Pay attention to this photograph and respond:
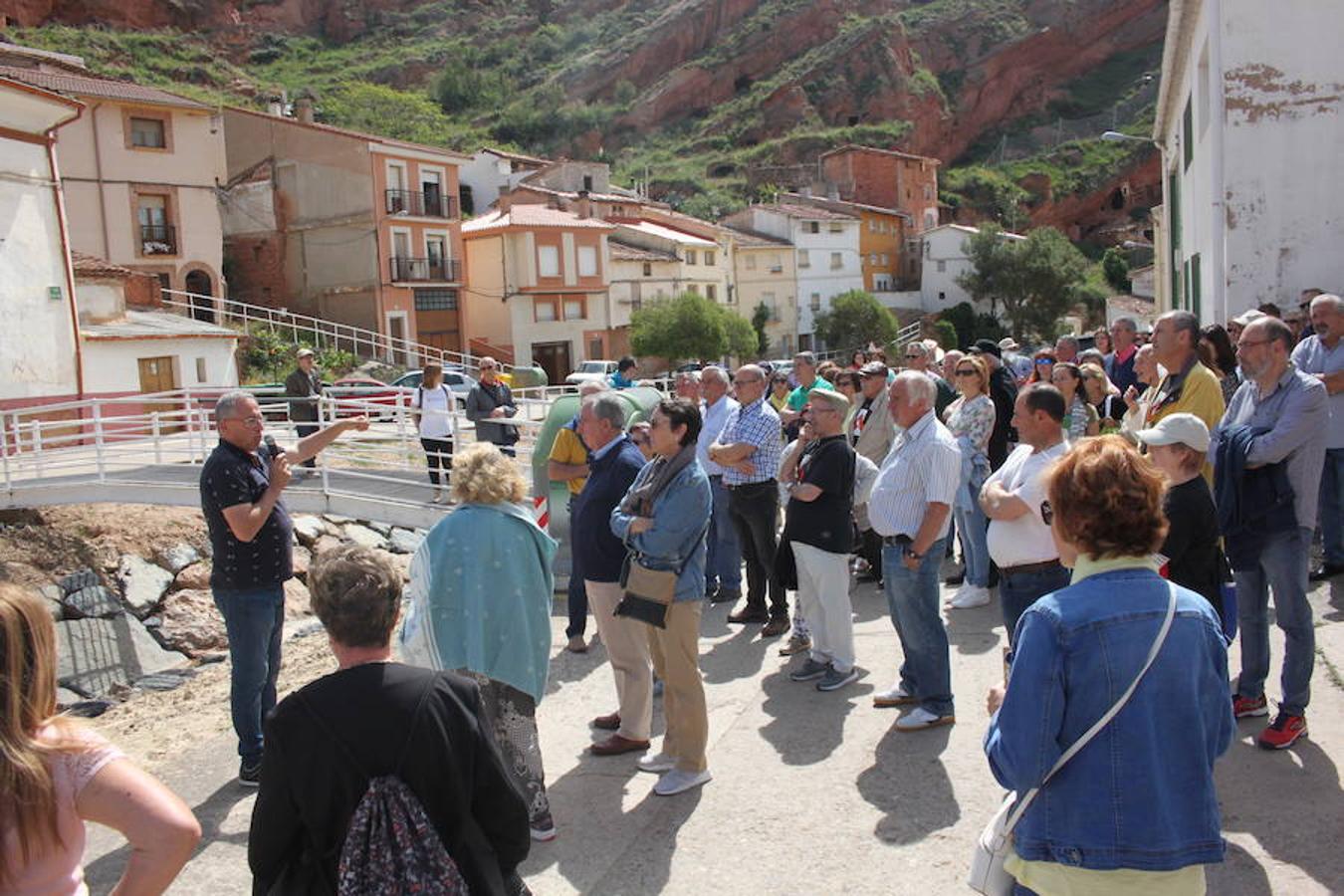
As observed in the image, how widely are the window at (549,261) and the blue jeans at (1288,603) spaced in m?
39.0

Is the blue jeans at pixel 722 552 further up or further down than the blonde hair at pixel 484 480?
further down

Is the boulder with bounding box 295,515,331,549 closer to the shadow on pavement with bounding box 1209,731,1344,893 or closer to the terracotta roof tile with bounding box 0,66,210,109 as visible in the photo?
the shadow on pavement with bounding box 1209,731,1344,893

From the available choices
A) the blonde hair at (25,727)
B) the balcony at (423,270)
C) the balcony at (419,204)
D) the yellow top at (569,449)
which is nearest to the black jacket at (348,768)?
the blonde hair at (25,727)

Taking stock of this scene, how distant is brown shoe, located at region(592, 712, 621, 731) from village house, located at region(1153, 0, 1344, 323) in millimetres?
10390

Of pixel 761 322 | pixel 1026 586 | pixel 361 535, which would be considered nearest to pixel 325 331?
pixel 761 322

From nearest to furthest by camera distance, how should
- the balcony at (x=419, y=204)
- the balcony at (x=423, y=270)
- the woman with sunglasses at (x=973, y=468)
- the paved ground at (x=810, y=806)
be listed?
1. the paved ground at (x=810, y=806)
2. the woman with sunglasses at (x=973, y=468)
3. the balcony at (x=419, y=204)
4. the balcony at (x=423, y=270)

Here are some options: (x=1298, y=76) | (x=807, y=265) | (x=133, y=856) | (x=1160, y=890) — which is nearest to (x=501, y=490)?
(x=133, y=856)

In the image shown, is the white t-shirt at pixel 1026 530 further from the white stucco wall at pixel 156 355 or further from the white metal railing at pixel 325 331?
the white metal railing at pixel 325 331

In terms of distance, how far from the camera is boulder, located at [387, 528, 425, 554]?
489 inches

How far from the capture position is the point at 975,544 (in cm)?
740

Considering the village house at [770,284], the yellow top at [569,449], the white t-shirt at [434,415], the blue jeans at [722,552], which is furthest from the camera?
the village house at [770,284]

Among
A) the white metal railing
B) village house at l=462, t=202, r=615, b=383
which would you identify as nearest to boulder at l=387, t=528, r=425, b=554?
the white metal railing

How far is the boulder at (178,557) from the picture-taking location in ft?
40.3

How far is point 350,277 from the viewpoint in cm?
3841
